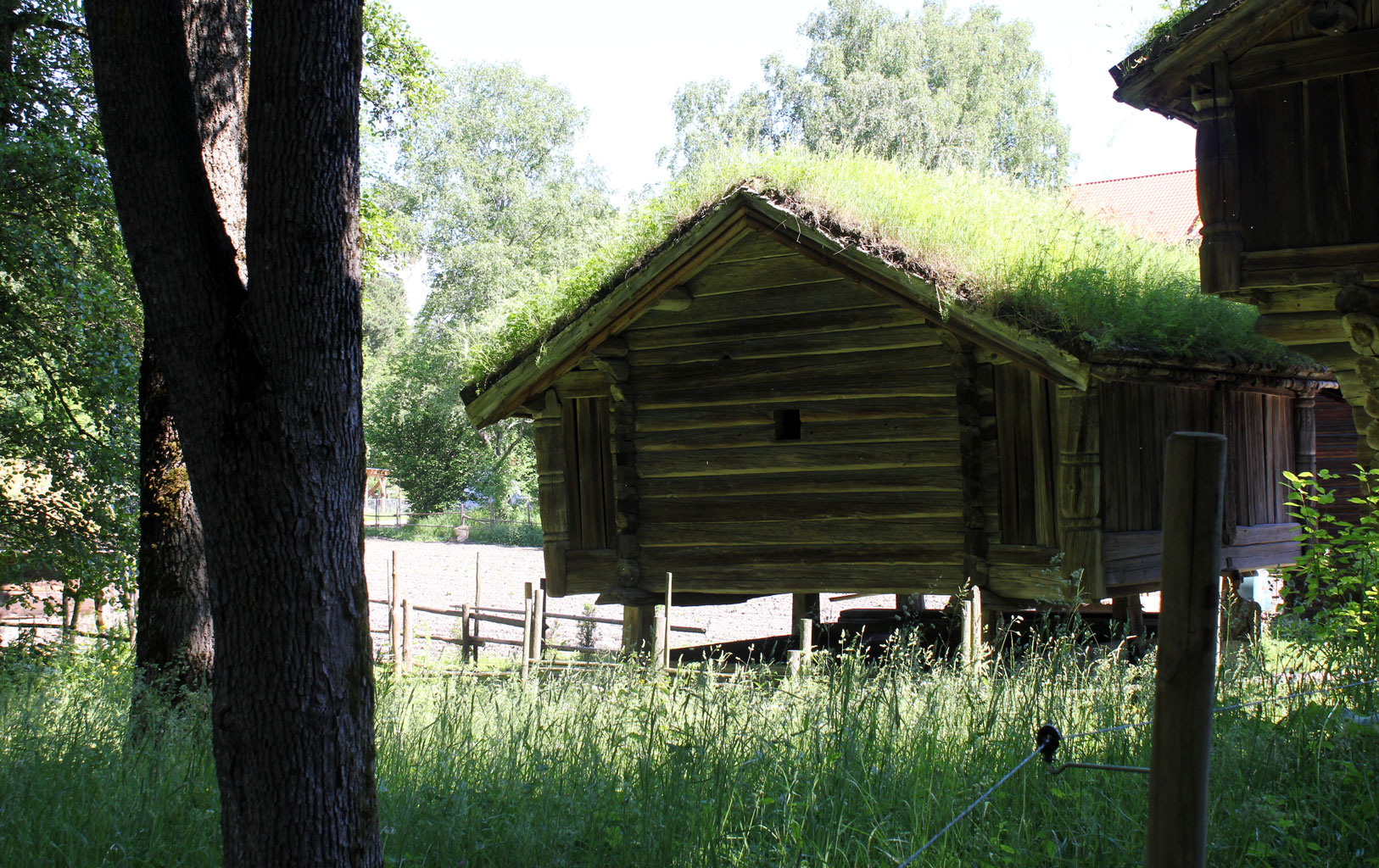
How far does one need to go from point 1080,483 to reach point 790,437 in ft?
8.72

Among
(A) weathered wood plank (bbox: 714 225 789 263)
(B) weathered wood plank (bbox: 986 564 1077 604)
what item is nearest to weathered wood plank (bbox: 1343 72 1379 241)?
(B) weathered wood plank (bbox: 986 564 1077 604)

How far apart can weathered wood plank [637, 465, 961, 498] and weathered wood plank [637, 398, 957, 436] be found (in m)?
0.45

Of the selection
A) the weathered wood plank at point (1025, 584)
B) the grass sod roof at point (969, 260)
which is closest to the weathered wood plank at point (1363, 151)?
the grass sod roof at point (969, 260)

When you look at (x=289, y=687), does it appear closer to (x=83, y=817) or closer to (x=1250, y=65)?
(x=83, y=817)

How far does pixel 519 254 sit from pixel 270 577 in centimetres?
3521

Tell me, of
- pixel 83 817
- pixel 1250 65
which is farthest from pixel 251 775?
pixel 1250 65

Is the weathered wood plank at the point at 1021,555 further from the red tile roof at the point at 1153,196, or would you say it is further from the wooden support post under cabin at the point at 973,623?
the red tile roof at the point at 1153,196

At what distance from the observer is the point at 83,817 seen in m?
3.76

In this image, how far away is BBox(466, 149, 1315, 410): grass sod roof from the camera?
760cm

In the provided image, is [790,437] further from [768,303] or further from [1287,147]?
A: [1287,147]

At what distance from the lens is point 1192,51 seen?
7.65 m

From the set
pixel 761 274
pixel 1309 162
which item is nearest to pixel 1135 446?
pixel 1309 162

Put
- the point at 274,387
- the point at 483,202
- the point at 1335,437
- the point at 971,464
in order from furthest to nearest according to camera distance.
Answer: the point at 483,202 → the point at 1335,437 → the point at 971,464 → the point at 274,387

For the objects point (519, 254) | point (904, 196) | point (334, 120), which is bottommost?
point (334, 120)
